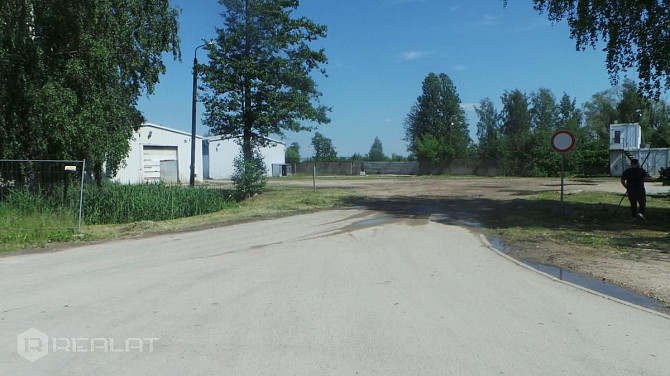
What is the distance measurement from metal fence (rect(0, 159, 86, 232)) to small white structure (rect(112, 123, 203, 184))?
1997 centimetres

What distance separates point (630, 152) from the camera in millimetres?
41625

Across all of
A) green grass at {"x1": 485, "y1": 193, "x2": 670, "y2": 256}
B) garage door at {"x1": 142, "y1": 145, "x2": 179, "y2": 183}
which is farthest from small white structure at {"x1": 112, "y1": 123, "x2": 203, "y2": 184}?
green grass at {"x1": 485, "y1": 193, "x2": 670, "y2": 256}

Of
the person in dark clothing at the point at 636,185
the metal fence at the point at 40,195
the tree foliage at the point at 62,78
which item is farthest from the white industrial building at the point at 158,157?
the person in dark clothing at the point at 636,185

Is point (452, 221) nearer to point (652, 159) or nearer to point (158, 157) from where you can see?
point (158, 157)

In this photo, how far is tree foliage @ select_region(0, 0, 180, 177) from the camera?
606 inches

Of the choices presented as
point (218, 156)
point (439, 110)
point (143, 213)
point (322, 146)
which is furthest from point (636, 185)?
point (322, 146)

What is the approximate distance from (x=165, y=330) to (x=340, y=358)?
6.68 feet

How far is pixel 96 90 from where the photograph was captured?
16656 mm

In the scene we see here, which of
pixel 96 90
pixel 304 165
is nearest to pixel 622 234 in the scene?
pixel 96 90

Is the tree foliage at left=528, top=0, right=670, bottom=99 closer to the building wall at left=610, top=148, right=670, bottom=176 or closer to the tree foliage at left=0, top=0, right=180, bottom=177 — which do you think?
the tree foliage at left=0, top=0, right=180, bottom=177

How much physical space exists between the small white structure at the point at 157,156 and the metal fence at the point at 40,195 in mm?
19969

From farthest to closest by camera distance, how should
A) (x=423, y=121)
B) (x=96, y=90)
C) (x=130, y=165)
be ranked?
(x=423, y=121) → (x=130, y=165) → (x=96, y=90)

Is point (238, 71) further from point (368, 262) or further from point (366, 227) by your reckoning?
point (368, 262)

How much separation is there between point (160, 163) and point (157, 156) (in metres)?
0.63
